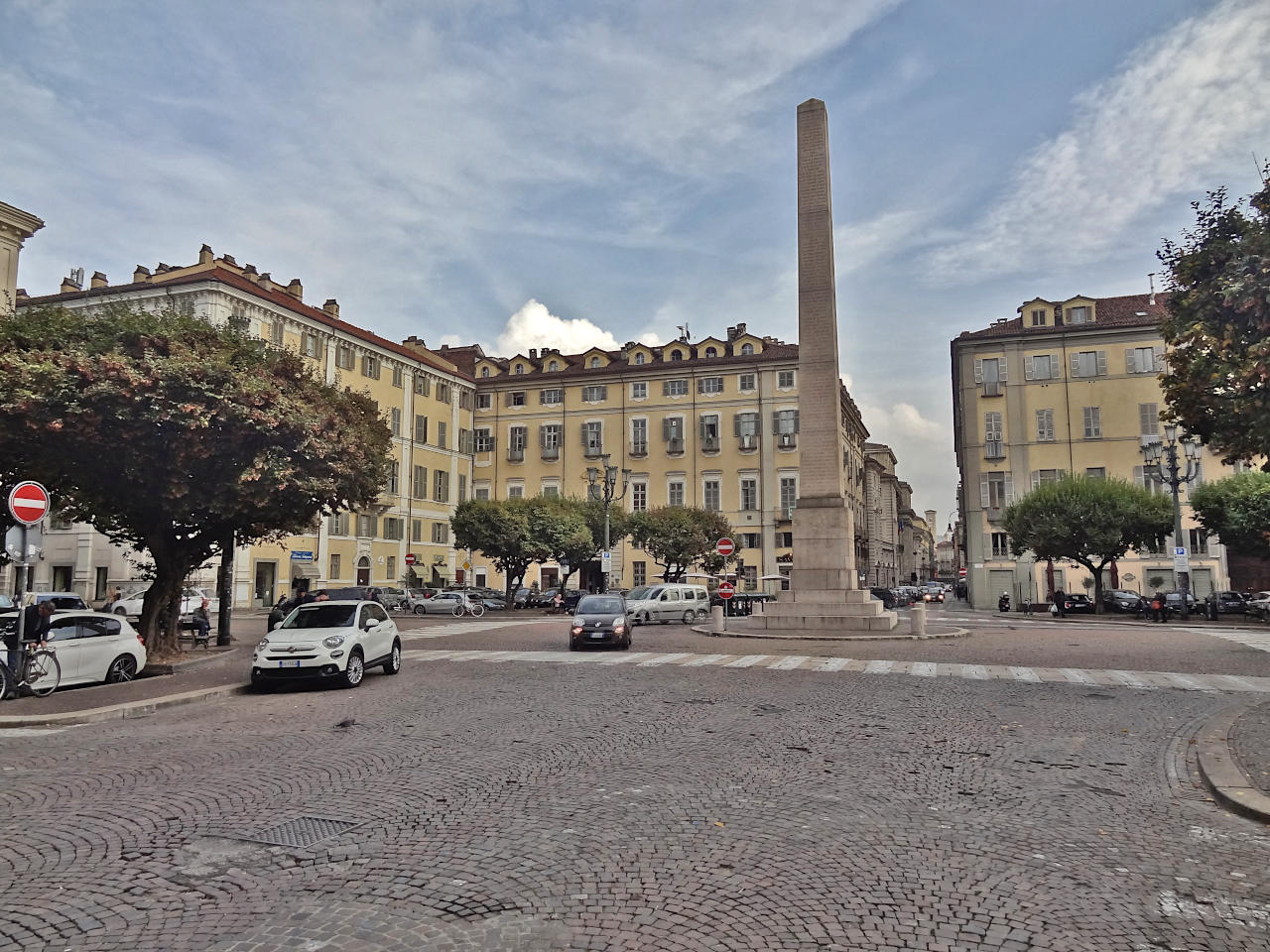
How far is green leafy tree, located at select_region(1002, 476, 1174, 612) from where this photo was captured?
139 ft

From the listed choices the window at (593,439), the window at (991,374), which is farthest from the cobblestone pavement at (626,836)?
the window at (593,439)

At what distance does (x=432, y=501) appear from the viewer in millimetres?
61156

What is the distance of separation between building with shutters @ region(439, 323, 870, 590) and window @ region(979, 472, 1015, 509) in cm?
1176

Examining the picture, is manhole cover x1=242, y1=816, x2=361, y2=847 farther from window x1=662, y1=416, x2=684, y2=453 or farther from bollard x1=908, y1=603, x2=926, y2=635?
window x1=662, y1=416, x2=684, y2=453

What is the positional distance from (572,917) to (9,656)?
41.7ft

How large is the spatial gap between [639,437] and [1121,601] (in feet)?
109

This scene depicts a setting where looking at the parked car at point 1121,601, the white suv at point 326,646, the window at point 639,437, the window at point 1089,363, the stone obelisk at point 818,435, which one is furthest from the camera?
the window at point 639,437

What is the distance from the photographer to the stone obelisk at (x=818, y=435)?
2686 centimetres

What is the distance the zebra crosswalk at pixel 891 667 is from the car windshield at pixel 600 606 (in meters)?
1.62

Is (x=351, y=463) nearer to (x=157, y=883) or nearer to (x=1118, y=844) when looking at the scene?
(x=157, y=883)

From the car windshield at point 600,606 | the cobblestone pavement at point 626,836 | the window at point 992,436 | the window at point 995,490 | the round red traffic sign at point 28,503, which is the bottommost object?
the cobblestone pavement at point 626,836

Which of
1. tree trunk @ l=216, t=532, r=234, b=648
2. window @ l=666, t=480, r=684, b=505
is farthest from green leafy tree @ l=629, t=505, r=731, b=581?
tree trunk @ l=216, t=532, r=234, b=648

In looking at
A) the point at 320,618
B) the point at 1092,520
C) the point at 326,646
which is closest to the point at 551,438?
the point at 1092,520

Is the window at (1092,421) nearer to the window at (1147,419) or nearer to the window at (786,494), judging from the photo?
the window at (1147,419)
